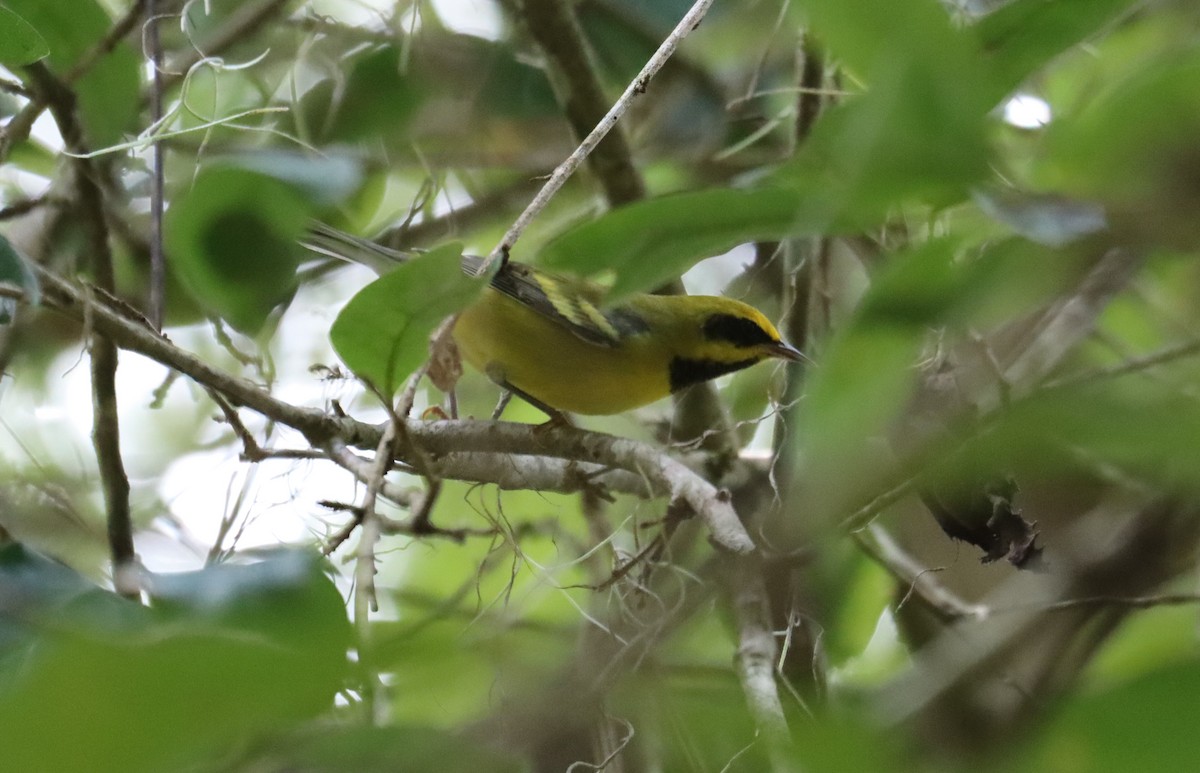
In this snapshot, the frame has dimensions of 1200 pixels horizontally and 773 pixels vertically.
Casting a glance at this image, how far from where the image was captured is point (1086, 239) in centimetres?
88

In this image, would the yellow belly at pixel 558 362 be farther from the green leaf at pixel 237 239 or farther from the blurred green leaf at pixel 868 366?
the blurred green leaf at pixel 868 366

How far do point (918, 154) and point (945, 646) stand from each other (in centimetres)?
165

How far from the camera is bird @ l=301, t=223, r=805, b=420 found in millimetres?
2914

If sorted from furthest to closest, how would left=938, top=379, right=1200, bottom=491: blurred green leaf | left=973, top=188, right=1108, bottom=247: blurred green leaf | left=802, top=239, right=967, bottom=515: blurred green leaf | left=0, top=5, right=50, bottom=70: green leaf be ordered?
left=0, top=5, right=50, bottom=70: green leaf < left=973, top=188, right=1108, bottom=247: blurred green leaf < left=802, top=239, right=967, bottom=515: blurred green leaf < left=938, top=379, right=1200, bottom=491: blurred green leaf

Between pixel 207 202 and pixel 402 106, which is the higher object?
pixel 402 106

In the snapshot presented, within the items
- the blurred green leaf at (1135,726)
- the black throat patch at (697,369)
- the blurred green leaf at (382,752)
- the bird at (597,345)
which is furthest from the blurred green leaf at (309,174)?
the blurred green leaf at (1135,726)

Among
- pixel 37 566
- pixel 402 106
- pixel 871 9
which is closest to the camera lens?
pixel 871 9

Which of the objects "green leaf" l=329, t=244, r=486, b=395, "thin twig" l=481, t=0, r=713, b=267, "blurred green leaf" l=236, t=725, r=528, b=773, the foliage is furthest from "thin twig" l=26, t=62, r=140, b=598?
"blurred green leaf" l=236, t=725, r=528, b=773

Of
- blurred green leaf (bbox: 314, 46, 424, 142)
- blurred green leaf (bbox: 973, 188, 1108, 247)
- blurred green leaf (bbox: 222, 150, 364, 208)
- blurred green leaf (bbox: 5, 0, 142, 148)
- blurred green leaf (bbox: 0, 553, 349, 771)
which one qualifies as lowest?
blurred green leaf (bbox: 0, 553, 349, 771)

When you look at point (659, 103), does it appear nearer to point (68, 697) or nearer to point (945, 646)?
point (945, 646)

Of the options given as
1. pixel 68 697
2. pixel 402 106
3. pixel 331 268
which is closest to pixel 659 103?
pixel 402 106

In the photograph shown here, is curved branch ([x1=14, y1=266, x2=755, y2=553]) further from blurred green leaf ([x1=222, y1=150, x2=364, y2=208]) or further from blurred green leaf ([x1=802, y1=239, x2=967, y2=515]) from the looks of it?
blurred green leaf ([x1=802, y1=239, x2=967, y2=515])

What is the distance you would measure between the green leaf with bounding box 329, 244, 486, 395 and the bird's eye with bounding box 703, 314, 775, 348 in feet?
5.32

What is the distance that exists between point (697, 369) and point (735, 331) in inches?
5.8
